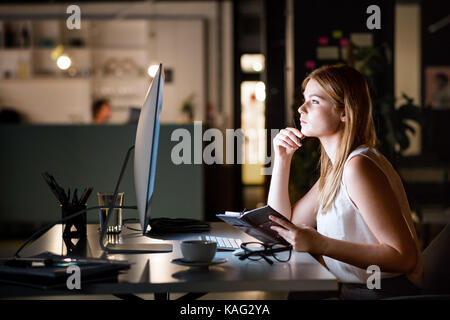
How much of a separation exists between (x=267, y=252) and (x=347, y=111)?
51 cm

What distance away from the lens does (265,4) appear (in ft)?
18.5

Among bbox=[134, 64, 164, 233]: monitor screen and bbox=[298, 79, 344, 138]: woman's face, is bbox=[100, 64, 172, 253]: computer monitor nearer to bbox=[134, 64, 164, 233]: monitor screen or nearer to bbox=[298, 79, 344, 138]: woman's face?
bbox=[134, 64, 164, 233]: monitor screen

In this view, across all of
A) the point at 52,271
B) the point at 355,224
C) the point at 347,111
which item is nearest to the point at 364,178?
the point at 355,224

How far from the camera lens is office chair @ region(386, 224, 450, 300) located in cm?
170

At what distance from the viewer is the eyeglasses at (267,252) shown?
144 centimetres

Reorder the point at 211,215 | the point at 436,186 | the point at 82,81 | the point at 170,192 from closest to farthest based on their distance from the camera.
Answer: the point at 170,192, the point at 211,215, the point at 436,186, the point at 82,81

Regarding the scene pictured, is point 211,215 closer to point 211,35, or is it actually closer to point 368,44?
point 368,44

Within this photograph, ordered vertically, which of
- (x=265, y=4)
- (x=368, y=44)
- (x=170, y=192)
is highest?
(x=265, y=4)

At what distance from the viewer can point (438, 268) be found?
1.73 meters

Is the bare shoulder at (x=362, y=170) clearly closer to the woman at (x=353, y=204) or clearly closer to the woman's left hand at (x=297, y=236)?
the woman at (x=353, y=204)

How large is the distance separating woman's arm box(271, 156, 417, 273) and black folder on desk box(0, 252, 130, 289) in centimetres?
44

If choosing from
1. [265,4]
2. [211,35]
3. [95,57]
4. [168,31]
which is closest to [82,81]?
[95,57]

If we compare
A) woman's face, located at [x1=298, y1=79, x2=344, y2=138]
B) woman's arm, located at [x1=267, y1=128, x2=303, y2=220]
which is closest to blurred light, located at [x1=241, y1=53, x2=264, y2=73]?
woman's arm, located at [x1=267, y1=128, x2=303, y2=220]

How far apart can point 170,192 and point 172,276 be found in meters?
3.68
